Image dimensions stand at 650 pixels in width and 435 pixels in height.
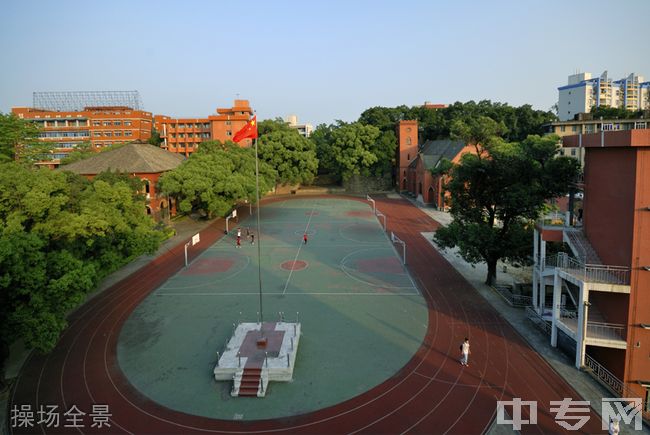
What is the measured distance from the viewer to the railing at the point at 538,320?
18.5 m

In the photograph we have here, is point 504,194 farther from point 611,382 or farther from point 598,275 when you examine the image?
point 611,382

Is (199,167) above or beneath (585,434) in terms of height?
above

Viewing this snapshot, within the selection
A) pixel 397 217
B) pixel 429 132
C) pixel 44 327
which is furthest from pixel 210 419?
pixel 429 132

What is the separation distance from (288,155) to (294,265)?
33.1 m

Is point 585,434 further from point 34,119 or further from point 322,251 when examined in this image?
Answer: point 34,119

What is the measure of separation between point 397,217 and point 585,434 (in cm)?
3464

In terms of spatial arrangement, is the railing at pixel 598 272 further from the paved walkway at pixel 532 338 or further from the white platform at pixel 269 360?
the white platform at pixel 269 360

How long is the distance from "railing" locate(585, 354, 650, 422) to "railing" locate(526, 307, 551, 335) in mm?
2448

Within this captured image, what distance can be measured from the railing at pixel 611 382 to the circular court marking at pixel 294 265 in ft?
54.7

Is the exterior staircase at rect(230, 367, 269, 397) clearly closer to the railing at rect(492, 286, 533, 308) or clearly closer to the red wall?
the red wall

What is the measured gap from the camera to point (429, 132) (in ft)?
237

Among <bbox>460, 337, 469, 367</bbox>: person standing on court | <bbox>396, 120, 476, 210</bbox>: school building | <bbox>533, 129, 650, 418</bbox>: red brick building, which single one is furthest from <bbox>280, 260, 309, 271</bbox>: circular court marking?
<bbox>396, 120, 476, 210</bbox>: school building

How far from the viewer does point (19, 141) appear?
42188 mm

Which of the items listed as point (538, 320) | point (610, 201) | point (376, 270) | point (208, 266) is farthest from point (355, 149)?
point (610, 201)
